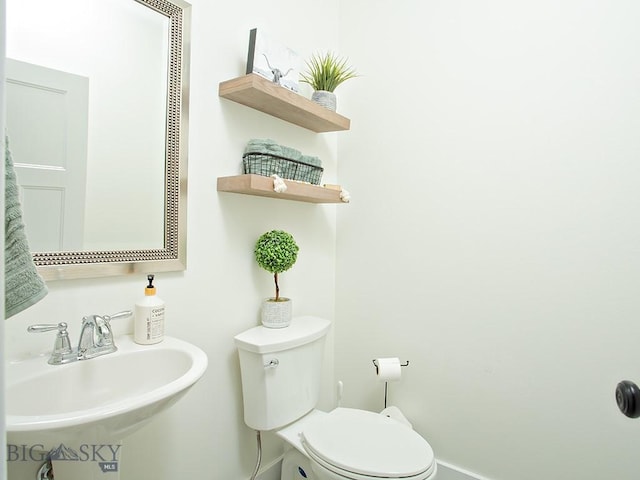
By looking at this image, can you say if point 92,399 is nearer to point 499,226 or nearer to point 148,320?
point 148,320

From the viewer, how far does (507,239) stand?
141 cm

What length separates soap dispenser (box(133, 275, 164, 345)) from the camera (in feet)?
3.27

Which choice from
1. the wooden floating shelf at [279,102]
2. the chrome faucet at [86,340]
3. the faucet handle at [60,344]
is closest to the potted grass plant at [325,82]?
the wooden floating shelf at [279,102]

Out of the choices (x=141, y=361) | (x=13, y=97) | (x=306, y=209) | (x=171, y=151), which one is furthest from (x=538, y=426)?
(x=13, y=97)

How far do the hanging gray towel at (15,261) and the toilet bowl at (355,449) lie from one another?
94cm

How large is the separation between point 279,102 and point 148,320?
0.90m

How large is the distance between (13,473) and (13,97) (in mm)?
916

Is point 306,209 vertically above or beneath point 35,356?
above

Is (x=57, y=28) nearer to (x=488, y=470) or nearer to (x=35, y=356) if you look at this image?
(x=35, y=356)

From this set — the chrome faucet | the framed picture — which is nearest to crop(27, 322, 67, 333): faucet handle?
the chrome faucet

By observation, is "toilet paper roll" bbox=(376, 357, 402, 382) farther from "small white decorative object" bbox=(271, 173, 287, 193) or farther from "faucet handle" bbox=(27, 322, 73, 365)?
"faucet handle" bbox=(27, 322, 73, 365)

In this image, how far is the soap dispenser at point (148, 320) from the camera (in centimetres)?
100

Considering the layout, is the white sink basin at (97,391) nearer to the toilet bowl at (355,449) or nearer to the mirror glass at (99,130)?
the mirror glass at (99,130)

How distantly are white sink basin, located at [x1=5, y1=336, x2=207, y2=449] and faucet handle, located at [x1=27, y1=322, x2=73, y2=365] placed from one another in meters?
0.02
